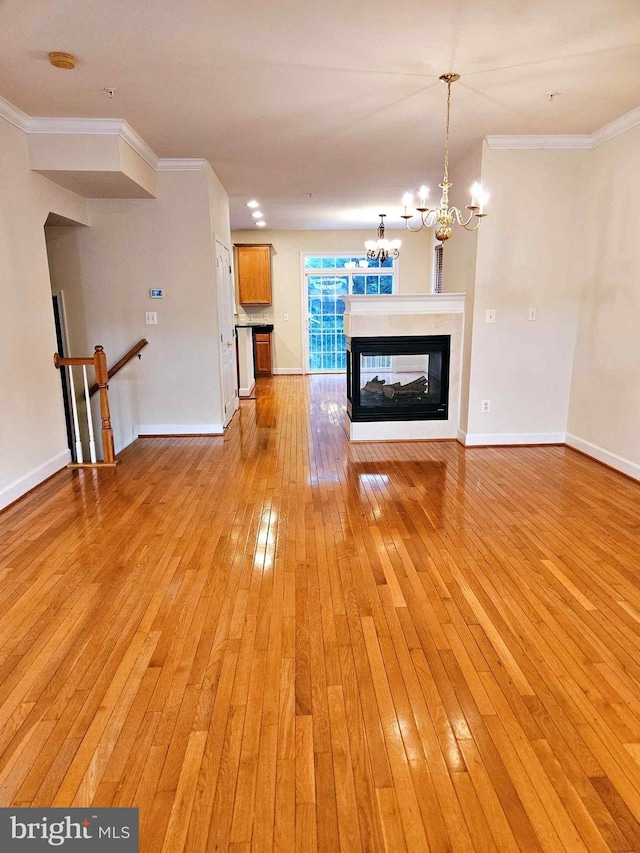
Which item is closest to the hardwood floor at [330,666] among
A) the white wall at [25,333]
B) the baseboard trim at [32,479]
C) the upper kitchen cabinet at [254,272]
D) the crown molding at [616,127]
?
the baseboard trim at [32,479]

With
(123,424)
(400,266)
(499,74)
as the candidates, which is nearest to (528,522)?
(499,74)

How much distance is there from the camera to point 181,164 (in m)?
4.97

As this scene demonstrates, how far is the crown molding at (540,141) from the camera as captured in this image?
4430 millimetres

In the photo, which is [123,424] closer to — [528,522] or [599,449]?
[528,522]

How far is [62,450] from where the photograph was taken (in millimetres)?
4477

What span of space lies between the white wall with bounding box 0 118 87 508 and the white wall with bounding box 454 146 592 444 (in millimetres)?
3833

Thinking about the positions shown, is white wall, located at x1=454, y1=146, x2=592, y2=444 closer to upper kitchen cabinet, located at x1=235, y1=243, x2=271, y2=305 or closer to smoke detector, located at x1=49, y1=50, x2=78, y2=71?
smoke detector, located at x1=49, y1=50, x2=78, y2=71

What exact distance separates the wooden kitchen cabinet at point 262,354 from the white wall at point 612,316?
6515 mm

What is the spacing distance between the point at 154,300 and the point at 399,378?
8.99 ft

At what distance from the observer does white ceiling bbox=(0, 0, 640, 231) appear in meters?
2.50

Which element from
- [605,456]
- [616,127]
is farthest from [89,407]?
[616,127]

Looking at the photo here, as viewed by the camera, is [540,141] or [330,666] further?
[540,141]

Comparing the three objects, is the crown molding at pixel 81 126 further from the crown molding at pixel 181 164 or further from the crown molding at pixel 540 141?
the crown molding at pixel 540 141

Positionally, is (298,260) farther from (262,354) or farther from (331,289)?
(262,354)
